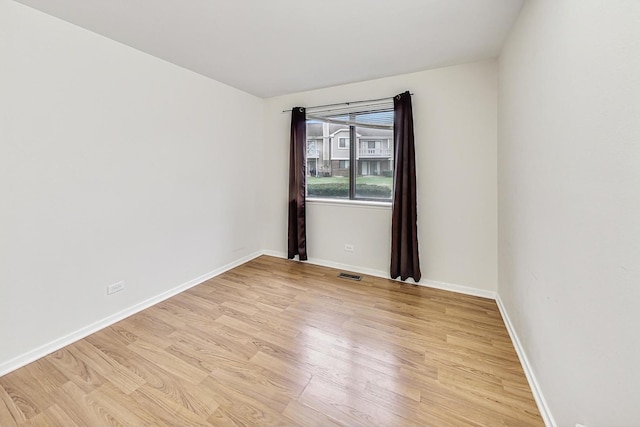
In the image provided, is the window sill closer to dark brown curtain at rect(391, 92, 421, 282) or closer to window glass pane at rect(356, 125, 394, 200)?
window glass pane at rect(356, 125, 394, 200)

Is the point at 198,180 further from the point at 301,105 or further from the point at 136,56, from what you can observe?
the point at 301,105

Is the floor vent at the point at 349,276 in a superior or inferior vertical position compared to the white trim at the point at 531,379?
superior

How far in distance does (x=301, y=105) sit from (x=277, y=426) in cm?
348

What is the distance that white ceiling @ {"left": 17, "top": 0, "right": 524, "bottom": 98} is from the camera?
1742 millimetres

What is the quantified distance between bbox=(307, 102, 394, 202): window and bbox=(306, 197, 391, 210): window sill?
4.2 inches

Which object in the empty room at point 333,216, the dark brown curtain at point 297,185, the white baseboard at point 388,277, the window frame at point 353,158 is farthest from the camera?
the dark brown curtain at point 297,185

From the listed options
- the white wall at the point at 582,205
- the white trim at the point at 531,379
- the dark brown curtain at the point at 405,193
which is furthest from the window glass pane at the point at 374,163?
the white trim at the point at 531,379

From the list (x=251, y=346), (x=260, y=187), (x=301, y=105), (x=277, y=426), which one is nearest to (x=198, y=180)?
(x=260, y=187)

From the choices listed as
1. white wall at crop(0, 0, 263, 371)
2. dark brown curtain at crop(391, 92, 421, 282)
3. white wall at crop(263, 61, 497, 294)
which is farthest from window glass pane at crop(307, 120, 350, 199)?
white wall at crop(0, 0, 263, 371)

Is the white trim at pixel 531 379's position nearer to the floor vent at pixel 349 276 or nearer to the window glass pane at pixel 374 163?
the floor vent at pixel 349 276

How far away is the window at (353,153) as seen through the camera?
3244 millimetres

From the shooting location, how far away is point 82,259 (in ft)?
6.77

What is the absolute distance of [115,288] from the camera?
7.49 feet

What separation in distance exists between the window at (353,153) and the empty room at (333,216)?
3 cm
